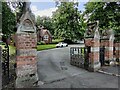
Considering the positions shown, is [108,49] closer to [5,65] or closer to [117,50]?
[117,50]

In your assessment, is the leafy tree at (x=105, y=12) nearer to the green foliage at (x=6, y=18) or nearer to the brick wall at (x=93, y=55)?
the brick wall at (x=93, y=55)

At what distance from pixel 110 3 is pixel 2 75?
1644 cm

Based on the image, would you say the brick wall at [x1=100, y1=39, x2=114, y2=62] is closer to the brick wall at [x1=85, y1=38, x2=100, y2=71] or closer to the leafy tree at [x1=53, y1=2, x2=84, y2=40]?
the brick wall at [x1=85, y1=38, x2=100, y2=71]

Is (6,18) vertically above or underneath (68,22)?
underneath

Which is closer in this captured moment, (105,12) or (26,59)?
(26,59)

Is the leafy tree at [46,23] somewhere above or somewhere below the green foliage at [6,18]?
above

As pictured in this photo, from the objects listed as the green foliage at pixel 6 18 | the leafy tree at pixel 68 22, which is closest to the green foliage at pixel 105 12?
the green foliage at pixel 6 18

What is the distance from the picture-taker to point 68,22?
1633 inches

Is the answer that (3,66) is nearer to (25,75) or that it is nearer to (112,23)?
(25,75)

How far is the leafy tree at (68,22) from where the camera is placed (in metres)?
40.6

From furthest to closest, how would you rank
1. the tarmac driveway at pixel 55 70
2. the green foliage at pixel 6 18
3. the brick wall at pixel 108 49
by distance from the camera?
the green foliage at pixel 6 18 → the brick wall at pixel 108 49 → the tarmac driveway at pixel 55 70

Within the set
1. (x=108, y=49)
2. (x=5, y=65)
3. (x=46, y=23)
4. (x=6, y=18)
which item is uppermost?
(x=46, y=23)

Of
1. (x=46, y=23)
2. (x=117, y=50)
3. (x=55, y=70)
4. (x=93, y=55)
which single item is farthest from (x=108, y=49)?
(x=46, y=23)

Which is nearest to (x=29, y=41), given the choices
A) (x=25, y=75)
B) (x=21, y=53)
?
(x=21, y=53)
